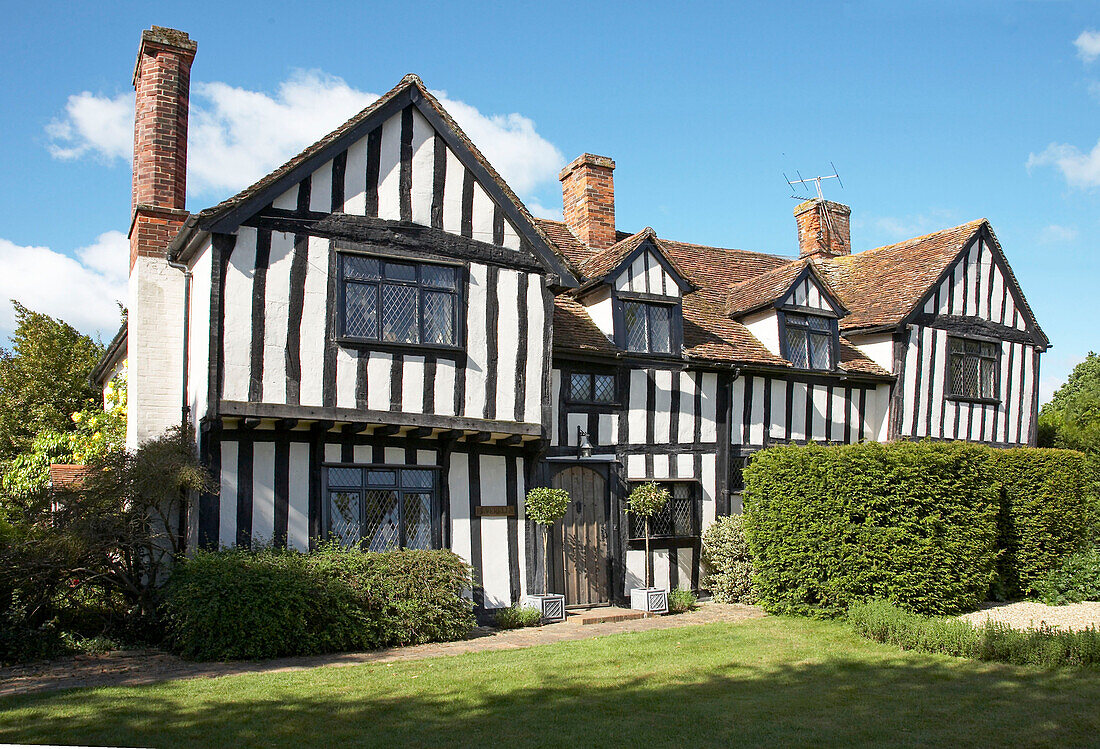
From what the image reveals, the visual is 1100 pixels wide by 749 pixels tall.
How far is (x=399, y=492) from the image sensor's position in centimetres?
1258

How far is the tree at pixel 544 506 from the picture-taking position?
13.2m

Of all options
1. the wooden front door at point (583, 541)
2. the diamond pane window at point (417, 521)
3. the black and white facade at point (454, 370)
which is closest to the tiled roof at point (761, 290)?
the black and white facade at point (454, 370)

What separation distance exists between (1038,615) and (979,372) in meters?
7.07

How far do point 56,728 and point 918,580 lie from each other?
33.3 ft

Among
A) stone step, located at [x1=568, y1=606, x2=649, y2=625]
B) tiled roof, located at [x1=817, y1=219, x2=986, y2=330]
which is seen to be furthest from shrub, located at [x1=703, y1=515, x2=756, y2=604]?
tiled roof, located at [x1=817, y1=219, x2=986, y2=330]

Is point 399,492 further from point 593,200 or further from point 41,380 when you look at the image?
point 41,380

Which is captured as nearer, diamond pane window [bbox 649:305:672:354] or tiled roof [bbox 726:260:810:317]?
diamond pane window [bbox 649:305:672:354]

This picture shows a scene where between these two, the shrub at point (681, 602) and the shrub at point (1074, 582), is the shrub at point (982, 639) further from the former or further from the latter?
the shrub at point (1074, 582)

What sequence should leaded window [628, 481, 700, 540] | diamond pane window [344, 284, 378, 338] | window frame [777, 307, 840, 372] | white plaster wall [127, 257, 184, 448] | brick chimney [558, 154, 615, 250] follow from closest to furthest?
diamond pane window [344, 284, 378, 338] → white plaster wall [127, 257, 184, 448] → leaded window [628, 481, 700, 540] → window frame [777, 307, 840, 372] → brick chimney [558, 154, 615, 250]

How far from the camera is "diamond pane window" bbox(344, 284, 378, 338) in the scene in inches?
470

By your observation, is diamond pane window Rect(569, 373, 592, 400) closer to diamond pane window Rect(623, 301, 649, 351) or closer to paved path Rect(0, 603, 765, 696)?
diamond pane window Rect(623, 301, 649, 351)

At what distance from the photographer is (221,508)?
11336 millimetres

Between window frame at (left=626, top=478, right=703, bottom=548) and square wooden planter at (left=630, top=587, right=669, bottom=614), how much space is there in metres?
1.21

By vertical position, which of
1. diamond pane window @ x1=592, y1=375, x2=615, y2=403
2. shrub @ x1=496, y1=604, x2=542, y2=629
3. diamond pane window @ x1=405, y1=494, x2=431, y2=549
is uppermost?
diamond pane window @ x1=592, y1=375, x2=615, y2=403
